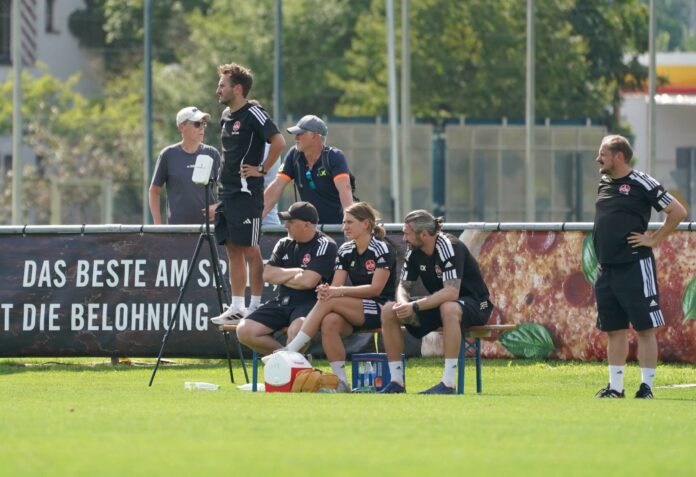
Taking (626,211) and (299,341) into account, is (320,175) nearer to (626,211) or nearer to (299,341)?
(299,341)

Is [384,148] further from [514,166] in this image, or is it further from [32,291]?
[32,291]

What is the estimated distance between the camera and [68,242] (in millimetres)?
16125

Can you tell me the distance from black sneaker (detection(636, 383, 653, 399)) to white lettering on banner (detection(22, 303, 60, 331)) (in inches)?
235

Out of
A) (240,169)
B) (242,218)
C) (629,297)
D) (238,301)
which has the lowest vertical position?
(238,301)

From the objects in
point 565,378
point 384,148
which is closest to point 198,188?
point 565,378

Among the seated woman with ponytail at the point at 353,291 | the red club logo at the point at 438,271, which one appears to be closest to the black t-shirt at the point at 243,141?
the seated woman with ponytail at the point at 353,291

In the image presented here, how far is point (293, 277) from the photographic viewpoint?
523 inches

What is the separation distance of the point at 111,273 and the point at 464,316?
4.59 m

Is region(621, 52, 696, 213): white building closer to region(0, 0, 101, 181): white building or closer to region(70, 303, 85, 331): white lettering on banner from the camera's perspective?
region(0, 0, 101, 181): white building

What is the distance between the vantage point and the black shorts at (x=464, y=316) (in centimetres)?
1255

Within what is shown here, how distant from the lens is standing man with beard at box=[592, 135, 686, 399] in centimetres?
1235

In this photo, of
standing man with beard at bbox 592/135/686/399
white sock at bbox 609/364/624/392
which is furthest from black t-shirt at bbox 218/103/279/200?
white sock at bbox 609/364/624/392

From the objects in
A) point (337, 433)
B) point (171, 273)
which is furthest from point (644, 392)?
point (171, 273)

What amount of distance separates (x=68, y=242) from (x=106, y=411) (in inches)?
234
